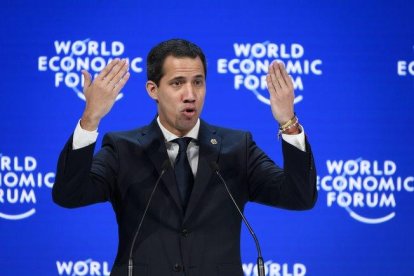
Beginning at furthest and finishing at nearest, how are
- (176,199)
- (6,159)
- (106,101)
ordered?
(6,159) → (176,199) → (106,101)

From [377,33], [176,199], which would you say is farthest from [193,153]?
[377,33]

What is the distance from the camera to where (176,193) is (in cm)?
260

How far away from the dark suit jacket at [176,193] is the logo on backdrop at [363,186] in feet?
5.26

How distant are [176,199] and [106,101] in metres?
0.45

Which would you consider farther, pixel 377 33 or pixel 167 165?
pixel 377 33

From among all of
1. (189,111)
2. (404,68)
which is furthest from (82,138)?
(404,68)

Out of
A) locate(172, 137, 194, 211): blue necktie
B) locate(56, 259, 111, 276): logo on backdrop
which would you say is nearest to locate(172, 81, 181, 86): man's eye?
locate(172, 137, 194, 211): blue necktie

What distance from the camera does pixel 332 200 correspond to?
429cm

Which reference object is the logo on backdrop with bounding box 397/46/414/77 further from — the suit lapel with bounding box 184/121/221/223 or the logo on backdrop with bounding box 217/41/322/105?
the suit lapel with bounding box 184/121/221/223

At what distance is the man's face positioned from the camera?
2629mm

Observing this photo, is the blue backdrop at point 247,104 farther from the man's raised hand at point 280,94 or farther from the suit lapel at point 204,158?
the man's raised hand at point 280,94

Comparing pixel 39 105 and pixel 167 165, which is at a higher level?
pixel 39 105

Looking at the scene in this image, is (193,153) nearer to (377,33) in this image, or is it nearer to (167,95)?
(167,95)

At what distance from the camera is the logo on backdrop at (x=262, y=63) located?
14.0 feet
